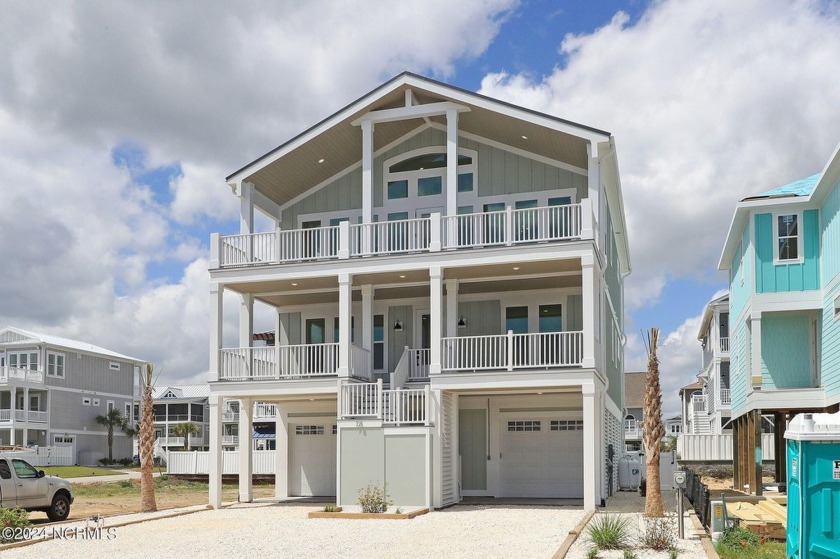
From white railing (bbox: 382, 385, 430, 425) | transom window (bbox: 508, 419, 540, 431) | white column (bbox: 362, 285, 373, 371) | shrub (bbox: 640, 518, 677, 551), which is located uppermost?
white column (bbox: 362, 285, 373, 371)

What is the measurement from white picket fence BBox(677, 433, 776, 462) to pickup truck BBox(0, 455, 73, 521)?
83.6 feet

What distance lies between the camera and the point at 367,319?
24234mm

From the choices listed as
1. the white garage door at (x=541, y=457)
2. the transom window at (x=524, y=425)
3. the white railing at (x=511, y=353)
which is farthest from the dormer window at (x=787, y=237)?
the transom window at (x=524, y=425)

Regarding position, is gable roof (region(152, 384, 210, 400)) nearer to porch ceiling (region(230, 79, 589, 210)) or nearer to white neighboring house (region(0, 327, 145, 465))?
white neighboring house (region(0, 327, 145, 465))

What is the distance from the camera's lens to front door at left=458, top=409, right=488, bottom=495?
2478cm

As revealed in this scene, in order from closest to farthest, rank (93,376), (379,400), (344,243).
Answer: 1. (379,400)
2. (344,243)
3. (93,376)

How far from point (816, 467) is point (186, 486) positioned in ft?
90.9

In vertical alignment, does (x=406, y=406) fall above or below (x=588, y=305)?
below

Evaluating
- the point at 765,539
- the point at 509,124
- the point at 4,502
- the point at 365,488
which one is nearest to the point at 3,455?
the point at 4,502

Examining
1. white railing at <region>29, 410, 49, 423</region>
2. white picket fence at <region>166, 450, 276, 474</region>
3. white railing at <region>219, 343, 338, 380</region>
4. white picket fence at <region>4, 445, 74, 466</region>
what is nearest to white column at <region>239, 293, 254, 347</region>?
white railing at <region>219, 343, 338, 380</region>

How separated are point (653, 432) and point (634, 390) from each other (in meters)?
61.0

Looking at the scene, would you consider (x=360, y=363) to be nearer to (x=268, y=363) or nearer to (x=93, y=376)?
(x=268, y=363)

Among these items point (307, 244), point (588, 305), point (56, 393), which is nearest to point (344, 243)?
point (307, 244)

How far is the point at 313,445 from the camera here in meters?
26.6
